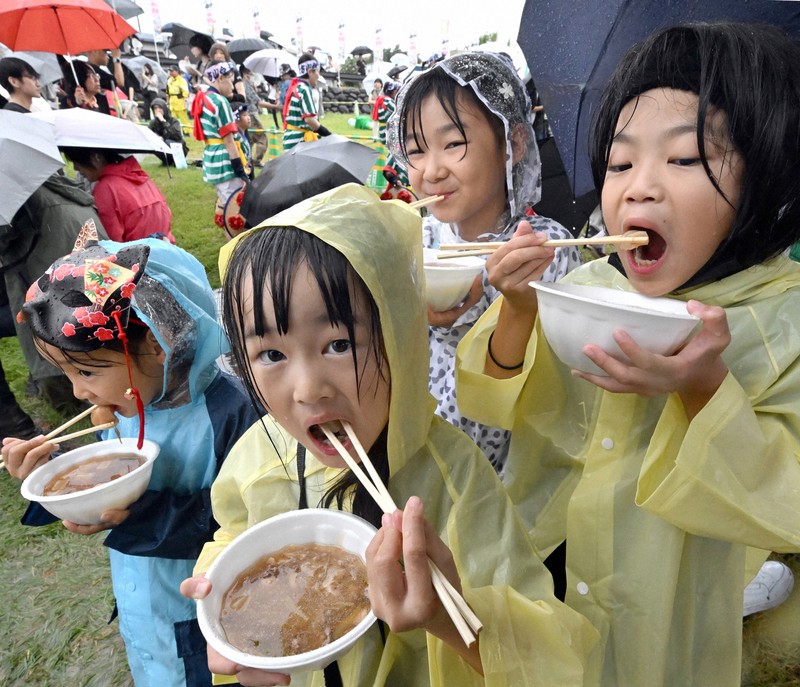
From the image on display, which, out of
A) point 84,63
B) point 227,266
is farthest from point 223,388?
point 84,63

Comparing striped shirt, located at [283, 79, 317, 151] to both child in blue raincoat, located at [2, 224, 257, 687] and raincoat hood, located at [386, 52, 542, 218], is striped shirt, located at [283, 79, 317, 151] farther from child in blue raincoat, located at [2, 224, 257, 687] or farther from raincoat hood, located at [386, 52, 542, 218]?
child in blue raincoat, located at [2, 224, 257, 687]

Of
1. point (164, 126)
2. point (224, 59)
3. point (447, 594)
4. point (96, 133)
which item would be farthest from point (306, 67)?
point (447, 594)

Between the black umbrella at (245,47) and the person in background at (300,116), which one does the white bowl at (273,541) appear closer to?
the person in background at (300,116)

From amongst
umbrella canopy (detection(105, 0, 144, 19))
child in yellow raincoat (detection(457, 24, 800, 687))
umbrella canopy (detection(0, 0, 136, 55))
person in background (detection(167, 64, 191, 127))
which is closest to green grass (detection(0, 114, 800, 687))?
child in yellow raincoat (detection(457, 24, 800, 687))

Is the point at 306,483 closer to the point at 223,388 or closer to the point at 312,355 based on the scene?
the point at 312,355

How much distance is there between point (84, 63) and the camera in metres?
8.89

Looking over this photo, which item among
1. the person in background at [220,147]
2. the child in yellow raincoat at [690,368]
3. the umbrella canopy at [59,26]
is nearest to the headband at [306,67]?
the umbrella canopy at [59,26]

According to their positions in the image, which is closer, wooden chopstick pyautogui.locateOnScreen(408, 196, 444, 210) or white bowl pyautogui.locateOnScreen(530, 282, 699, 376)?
white bowl pyautogui.locateOnScreen(530, 282, 699, 376)

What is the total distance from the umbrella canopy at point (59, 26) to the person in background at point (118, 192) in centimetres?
423

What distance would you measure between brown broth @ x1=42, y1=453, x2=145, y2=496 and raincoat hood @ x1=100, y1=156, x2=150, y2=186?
335 cm

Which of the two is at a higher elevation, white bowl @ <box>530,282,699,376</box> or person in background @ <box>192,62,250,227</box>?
white bowl @ <box>530,282,699,376</box>

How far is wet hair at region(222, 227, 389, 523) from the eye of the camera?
0.97 m

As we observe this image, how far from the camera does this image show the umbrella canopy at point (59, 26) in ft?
22.4

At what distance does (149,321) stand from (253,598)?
0.86 metres
